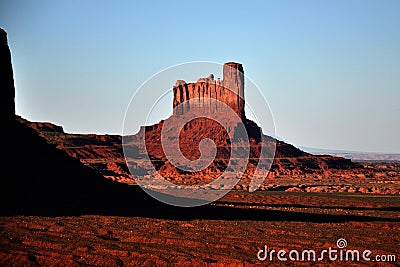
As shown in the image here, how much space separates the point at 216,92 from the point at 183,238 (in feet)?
445

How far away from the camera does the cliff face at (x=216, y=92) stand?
502 ft

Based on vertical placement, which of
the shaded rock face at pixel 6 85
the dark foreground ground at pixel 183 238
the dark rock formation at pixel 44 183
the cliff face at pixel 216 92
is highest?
the cliff face at pixel 216 92

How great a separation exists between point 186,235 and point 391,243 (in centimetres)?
948

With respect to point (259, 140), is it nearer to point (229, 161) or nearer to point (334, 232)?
point (229, 161)

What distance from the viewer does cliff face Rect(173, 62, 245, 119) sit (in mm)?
152875

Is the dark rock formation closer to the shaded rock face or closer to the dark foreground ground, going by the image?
the shaded rock face

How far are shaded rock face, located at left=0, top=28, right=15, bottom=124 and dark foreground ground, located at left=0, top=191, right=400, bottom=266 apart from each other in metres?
10.7

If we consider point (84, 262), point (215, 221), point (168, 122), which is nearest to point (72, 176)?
point (215, 221)

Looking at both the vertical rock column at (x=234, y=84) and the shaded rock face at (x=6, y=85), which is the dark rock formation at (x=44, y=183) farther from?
the vertical rock column at (x=234, y=84)

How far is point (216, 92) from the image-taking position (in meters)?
159

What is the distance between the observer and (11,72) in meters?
38.3

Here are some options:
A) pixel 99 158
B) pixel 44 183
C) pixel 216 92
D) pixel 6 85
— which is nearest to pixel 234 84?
pixel 216 92

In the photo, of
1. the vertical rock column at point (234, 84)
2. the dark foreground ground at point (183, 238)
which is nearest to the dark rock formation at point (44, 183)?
the dark foreground ground at point (183, 238)

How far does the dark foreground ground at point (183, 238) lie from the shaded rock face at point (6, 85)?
10.7 metres
